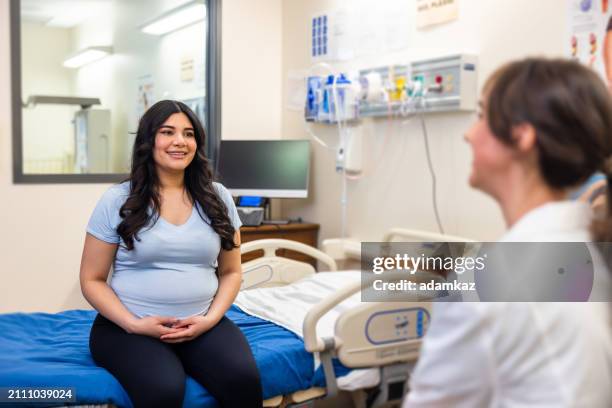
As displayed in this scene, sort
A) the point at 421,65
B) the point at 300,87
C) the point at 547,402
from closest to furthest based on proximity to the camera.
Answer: the point at 547,402
the point at 421,65
the point at 300,87

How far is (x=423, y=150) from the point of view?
2912 mm

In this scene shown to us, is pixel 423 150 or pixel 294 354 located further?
pixel 423 150

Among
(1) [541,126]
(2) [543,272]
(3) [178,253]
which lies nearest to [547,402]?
(2) [543,272]

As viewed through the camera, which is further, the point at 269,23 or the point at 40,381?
the point at 269,23

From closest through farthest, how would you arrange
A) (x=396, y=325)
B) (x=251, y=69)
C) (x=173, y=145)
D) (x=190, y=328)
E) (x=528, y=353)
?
(x=528, y=353) → (x=190, y=328) → (x=173, y=145) → (x=396, y=325) → (x=251, y=69)

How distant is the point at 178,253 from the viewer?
1.92 metres

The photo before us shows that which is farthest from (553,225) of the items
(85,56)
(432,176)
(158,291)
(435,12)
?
(85,56)

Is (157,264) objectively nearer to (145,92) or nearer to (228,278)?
(228,278)

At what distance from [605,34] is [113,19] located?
2.75 metres

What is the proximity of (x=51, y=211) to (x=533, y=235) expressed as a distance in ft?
9.66

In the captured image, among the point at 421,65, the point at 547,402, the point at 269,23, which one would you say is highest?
the point at 269,23

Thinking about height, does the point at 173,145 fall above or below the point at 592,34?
→ below

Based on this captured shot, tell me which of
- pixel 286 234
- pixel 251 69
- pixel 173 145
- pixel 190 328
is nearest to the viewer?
pixel 190 328

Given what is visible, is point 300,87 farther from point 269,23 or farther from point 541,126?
point 541,126
